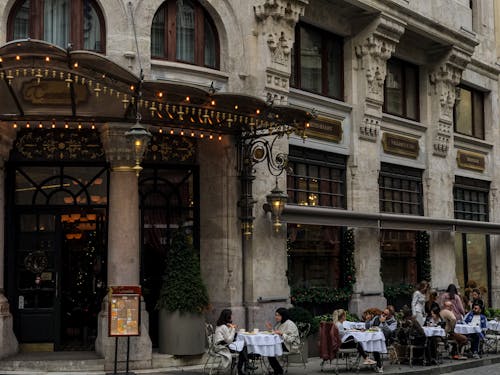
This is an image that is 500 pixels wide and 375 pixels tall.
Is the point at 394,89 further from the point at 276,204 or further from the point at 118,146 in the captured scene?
the point at 118,146

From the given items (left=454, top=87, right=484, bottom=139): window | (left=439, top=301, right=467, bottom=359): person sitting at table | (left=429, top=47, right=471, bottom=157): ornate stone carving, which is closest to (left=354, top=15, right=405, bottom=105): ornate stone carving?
(left=429, top=47, right=471, bottom=157): ornate stone carving

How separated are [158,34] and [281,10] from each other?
3077mm

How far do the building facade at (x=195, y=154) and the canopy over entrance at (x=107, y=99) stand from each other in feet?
0.13

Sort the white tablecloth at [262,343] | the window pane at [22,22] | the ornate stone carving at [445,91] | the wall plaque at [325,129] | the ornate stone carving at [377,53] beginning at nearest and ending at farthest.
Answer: the white tablecloth at [262,343] → the window pane at [22,22] → the wall plaque at [325,129] → the ornate stone carving at [377,53] → the ornate stone carving at [445,91]

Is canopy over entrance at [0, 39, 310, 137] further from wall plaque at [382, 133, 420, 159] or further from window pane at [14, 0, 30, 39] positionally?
wall plaque at [382, 133, 420, 159]

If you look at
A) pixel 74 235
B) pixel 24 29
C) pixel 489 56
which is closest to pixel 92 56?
pixel 24 29

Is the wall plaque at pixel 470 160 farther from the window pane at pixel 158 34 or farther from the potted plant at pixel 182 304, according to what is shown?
the potted plant at pixel 182 304

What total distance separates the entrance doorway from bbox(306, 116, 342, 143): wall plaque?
18.9 ft

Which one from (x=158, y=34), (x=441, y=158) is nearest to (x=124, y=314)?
(x=158, y=34)

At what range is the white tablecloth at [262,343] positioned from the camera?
1506cm

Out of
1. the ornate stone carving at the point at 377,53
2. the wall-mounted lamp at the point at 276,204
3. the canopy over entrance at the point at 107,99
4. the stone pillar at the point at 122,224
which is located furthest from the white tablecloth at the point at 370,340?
the ornate stone carving at the point at 377,53

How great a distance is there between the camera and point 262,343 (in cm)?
1506

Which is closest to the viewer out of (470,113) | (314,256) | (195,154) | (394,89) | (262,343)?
(262,343)

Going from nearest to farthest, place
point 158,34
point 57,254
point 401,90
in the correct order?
point 57,254
point 158,34
point 401,90
